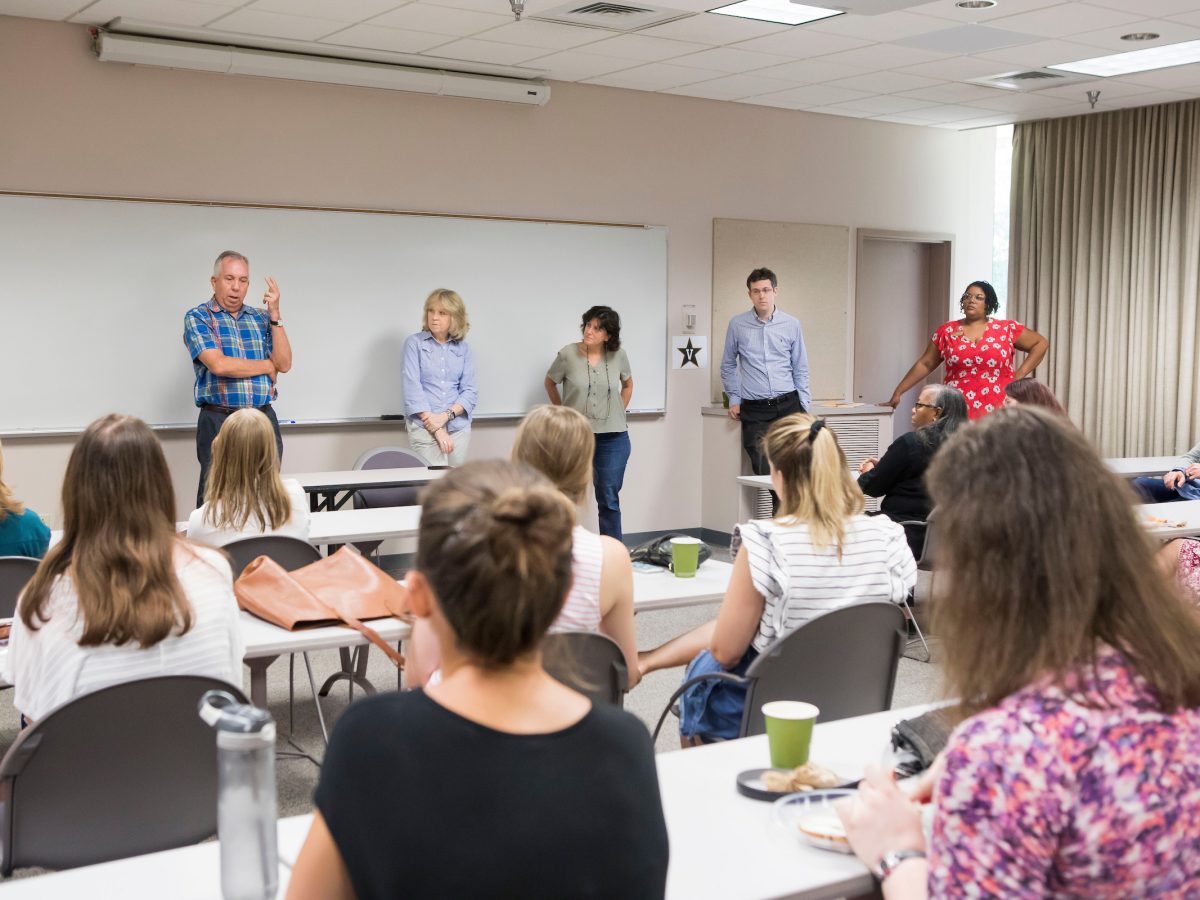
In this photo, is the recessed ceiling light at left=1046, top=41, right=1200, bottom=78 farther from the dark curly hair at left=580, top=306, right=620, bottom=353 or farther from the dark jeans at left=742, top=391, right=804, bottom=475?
the dark curly hair at left=580, top=306, right=620, bottom=353

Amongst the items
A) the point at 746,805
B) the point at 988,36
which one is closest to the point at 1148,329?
the point at 988,36

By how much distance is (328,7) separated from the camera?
18.5 ft

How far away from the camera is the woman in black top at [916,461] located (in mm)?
5215

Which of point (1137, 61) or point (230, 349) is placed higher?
point (1137, 61)

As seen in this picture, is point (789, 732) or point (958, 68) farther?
point (958, 68)

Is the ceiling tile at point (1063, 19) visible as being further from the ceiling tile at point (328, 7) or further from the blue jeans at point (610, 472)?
the blue jeans at point (610, 472)

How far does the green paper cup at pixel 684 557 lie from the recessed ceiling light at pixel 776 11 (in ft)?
9.88

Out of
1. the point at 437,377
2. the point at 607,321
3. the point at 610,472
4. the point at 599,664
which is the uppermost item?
the point at 607,321

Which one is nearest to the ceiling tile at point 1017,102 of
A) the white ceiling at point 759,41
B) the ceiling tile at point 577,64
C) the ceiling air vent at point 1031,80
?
the white ceiling at point 759,41

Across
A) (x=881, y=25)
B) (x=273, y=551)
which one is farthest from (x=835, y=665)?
(x=881, y=25)

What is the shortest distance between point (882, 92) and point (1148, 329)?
2452mm

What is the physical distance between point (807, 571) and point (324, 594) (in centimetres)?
122

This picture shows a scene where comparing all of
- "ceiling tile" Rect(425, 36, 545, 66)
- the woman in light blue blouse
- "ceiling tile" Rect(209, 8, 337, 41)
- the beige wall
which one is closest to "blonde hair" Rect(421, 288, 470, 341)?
the woman in light blue blouse

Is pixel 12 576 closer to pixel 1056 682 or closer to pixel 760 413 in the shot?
pixel 1056 682
